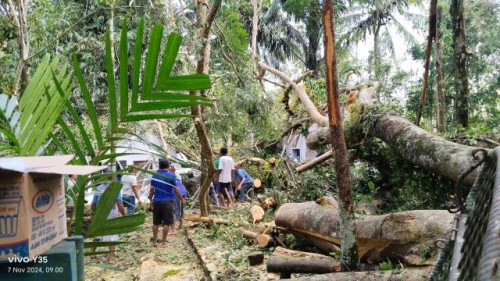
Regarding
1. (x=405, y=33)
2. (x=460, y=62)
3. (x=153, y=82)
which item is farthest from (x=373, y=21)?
(x=153, y=82)

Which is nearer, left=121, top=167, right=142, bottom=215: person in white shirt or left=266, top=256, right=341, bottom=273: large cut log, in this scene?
left=266, top=256, right=341, bottom=273: large cut log

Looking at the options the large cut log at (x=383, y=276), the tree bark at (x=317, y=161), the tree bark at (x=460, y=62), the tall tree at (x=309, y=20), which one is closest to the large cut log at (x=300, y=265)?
the large cut log at (x=383, y=276)

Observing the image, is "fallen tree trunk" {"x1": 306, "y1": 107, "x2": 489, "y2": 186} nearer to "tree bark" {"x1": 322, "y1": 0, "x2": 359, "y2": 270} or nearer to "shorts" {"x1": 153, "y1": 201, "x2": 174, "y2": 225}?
"tree bark" {"x1": 322, "y1": 0, "x2": 359, "y2": 270}

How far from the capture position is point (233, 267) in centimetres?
529

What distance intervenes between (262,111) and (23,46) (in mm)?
4680

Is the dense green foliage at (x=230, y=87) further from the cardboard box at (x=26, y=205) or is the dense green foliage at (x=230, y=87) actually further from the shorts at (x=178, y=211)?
the shorts at (x=178, y=211)

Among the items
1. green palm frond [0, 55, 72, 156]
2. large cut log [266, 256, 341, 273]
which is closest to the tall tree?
large cut log [266, 256, 341, 273]

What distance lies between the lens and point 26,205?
133cm

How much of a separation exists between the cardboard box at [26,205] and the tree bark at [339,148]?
10.7 ft

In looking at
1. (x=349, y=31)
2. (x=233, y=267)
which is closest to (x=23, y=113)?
(x=233, y=267)

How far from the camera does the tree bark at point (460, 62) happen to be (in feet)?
30.6

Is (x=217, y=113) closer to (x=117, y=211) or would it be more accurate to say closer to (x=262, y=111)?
(x=262, y=111)

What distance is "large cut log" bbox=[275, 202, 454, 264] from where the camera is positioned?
13.3 feet
